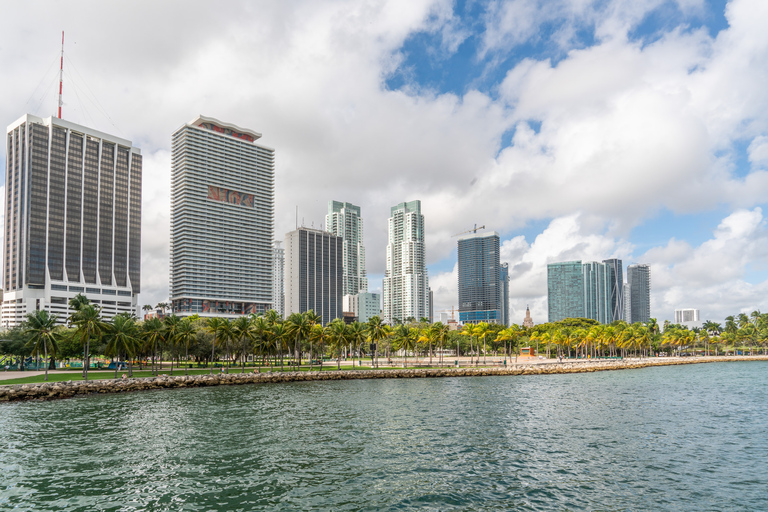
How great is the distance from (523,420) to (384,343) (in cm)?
13011

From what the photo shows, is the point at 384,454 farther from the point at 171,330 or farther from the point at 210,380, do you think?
the point at 171,330

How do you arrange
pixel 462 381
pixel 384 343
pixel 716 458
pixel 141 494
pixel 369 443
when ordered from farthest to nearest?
pixel 384 343 → pixel 462 381 → pixel 369 443 → pixel 716 458 → pixel 141 494

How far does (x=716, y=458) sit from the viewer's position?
3778 centimetres

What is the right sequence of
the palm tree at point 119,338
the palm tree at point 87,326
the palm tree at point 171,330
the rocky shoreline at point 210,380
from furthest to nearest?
the palm tree at point 171,330 < the palm tree at point 119,338 < the palm tree at point 87,326 < the rocky shoreline at point 210,380

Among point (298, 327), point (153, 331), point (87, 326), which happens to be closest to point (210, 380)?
point (153, 331)

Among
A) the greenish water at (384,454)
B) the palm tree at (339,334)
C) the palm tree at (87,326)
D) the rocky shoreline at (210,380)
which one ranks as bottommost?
the rocky shoreline at (210,380)

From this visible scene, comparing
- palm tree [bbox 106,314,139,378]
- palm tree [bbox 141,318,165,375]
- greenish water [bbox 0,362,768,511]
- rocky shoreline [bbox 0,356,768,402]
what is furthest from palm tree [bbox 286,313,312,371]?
greenish water [bbox 0,362,768,511]

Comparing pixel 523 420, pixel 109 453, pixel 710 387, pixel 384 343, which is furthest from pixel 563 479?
pixel 384 343

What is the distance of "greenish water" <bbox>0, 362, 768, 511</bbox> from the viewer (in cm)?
2900

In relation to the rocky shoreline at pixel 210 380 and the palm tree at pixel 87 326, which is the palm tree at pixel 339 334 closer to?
the rocky shoreline at pixel 210 380

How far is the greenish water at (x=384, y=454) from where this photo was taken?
29.0 metres

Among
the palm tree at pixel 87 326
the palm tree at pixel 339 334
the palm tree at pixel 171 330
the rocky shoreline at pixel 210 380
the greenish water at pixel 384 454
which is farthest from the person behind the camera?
the palm tree at pixel 339 334

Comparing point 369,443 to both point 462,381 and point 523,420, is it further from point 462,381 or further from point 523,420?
point 462,381

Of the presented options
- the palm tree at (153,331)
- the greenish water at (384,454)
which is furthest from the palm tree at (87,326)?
the greenish water at (384,454)
